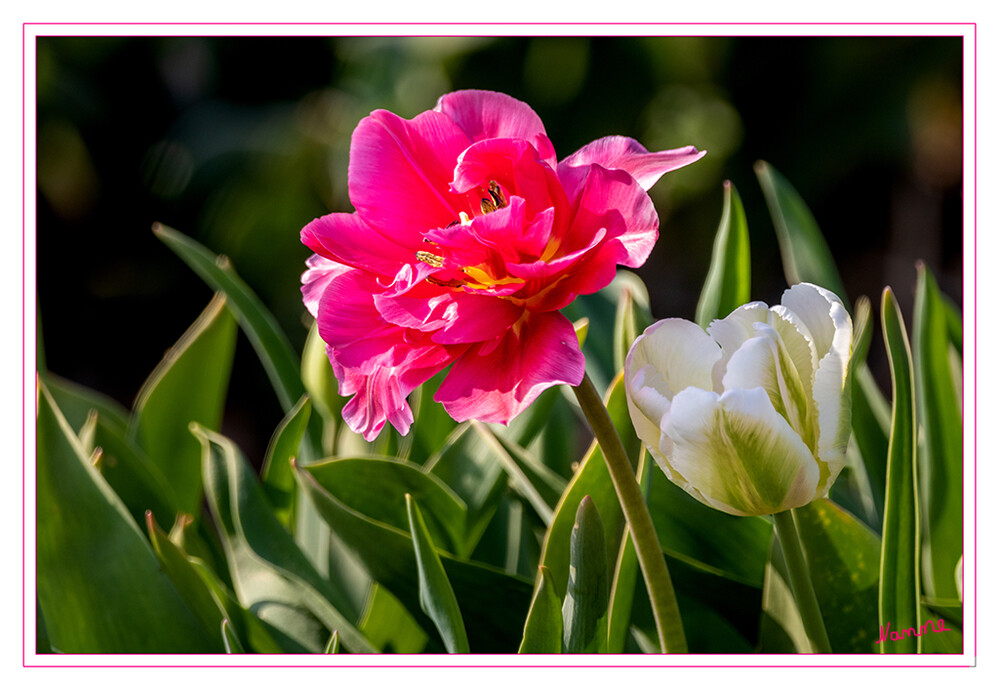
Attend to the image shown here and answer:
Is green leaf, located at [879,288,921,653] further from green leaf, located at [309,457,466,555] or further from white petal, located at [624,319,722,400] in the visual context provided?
green leaf, located at [309,457,466,555]

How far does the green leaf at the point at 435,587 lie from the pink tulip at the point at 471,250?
0.07 m

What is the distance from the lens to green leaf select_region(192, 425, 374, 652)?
1.57ft

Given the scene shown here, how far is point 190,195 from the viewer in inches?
111

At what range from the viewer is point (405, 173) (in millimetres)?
358

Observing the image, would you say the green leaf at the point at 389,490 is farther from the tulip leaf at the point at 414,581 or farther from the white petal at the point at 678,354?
the white petal at the point at 678,354

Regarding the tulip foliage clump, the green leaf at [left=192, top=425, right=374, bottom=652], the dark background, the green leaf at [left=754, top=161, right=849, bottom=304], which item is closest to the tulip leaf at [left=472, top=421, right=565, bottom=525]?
the tulip foliage clump

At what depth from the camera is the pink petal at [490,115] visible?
1.15ft

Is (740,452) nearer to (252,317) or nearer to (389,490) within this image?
(389,490)

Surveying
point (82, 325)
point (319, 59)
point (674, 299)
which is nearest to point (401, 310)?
point (674, 299)

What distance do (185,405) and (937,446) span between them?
0.53 m

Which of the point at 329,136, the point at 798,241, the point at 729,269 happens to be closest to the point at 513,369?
the point at 729,269
